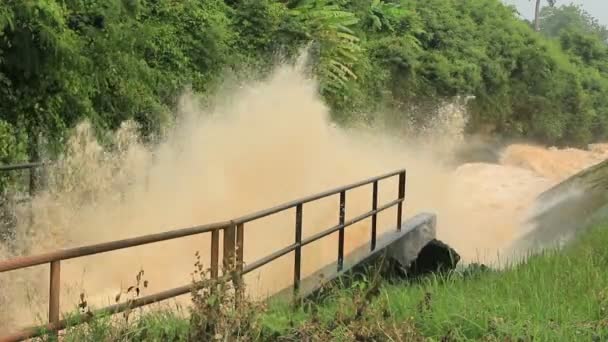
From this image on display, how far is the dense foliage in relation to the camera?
11227 millimetres

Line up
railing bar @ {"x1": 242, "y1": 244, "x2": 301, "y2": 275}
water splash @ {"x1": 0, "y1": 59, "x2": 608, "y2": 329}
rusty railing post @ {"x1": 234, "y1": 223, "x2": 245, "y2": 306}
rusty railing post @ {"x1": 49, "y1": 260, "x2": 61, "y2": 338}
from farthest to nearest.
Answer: water splash @ {"x1": 0, "y1": 59, "x2": 608, "y2": 329} → railing bar @ {"x1": 242, "y1": 244, "x2": 301, "y2": 275} → rusty railing post @ {"x1": 234, "y1": 223, "x2": 245, "y2": 306} → rusty railing post @ {"x1": 49, "y1": 260, "x2": 61, "y2": 338}

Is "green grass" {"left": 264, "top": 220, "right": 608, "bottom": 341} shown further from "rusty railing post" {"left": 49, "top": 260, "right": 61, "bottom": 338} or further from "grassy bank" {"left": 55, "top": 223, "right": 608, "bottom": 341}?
"rusty railing post" {"left": 49, "top": 260, "right": 61, "bottom": 338}

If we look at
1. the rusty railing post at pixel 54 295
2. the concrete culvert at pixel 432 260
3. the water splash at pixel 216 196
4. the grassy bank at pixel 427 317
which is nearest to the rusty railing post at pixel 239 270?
the grassy bank at pixel 427 317

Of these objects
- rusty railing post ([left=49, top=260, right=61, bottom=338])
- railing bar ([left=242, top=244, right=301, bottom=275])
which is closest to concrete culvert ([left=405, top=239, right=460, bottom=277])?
railing bar ([left=242, top=244, right=301, bottom=275])

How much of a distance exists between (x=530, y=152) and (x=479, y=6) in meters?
7.46

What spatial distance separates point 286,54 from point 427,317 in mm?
14231

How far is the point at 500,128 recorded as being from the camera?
3316 centimetres

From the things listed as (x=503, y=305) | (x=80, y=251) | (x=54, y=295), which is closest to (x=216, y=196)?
(x=503, y=305)

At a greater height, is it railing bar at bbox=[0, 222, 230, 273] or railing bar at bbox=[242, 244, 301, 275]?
railing bar at bbox=[0, 222, 230, 273]

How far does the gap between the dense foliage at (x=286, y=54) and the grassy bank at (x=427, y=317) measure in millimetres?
6395

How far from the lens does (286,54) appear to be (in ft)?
61.9

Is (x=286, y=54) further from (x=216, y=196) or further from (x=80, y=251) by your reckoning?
(x=80, y=251)

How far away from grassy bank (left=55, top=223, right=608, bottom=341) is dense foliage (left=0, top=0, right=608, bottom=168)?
6.39 m

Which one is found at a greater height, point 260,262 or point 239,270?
point 239,270
